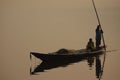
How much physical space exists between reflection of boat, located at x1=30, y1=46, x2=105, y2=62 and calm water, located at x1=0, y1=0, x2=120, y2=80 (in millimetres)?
42

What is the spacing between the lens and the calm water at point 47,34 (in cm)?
178

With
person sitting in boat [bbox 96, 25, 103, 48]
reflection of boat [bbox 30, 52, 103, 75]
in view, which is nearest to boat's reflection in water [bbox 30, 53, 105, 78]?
reflection of boat [bbox 30, 52, 103, 75]

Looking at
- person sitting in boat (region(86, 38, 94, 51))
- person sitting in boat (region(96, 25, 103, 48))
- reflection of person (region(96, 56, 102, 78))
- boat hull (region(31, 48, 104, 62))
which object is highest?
person sitting in boat (region(96, 25, 103, 48))

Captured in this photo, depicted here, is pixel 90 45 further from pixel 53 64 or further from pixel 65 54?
pixel 53 64

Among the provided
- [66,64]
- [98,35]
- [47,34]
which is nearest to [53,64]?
[66,64]

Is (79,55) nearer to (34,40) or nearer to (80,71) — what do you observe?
(80,71)

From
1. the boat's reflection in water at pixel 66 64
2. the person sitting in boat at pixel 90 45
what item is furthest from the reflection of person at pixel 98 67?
the person sitting in boat at pixel 90 45

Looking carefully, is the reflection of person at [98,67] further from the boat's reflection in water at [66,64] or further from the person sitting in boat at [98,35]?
the person sitting in boat at [98,35]

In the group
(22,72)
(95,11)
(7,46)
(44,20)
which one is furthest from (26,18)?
(95,11)

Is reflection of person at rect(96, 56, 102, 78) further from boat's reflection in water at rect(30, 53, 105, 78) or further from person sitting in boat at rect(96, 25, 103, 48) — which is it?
person sitting in boat at rect(96, 25, 103, 48)

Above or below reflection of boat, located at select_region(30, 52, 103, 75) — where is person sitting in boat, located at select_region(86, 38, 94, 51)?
above

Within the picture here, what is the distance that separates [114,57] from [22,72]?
2.98ft

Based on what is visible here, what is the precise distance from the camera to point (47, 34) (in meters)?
1.81

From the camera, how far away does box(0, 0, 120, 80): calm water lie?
1778 mm
